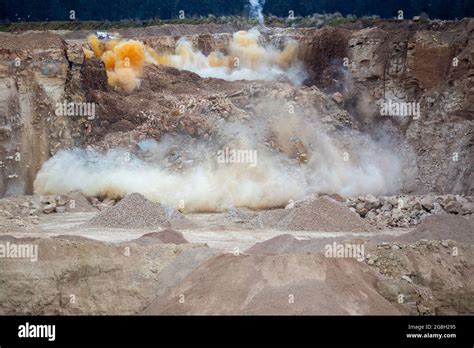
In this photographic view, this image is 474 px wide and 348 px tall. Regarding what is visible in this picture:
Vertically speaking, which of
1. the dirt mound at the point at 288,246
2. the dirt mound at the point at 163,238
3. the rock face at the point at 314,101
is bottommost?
the dirt mound at the point at 163,238

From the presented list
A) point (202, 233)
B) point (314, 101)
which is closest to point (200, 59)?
point (314, 101)

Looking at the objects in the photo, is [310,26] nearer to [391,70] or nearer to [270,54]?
[270,54]

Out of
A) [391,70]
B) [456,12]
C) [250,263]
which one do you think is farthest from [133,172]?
[456,12]

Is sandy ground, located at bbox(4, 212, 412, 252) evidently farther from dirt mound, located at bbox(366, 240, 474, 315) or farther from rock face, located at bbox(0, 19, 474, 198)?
rock face, located at bbox(0, 19, 474, 198)

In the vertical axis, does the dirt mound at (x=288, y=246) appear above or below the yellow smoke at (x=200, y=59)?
below

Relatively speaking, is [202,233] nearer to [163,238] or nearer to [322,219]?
[163,238]

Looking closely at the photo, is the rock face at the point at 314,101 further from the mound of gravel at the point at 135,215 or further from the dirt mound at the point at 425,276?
the dirt mound at the point at 425,276

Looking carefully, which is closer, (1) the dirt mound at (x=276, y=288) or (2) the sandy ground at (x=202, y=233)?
(1) the dirt mound at (x=276, y=288)

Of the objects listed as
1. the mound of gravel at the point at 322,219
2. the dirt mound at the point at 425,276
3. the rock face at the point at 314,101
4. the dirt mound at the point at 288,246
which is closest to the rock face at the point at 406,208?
the mound of gravel at the point at 322,219
